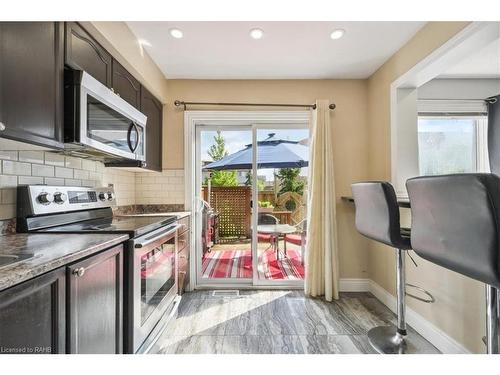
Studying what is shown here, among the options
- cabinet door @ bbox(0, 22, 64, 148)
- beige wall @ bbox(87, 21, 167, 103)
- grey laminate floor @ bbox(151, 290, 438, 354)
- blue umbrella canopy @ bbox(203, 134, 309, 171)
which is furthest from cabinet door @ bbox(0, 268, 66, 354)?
blue umbrella canopy @ bbox(203, 134, 309, 171)

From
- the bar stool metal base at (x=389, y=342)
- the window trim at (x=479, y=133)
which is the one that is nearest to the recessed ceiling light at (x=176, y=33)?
the window trim at (x=479, y=133)

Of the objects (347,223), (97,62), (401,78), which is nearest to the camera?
(97,62)

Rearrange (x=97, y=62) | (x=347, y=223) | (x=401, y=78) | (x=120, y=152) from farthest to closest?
(x=347, y=223) < (x=401, y=78) < (x=120, y=152) < (x=97, y=62)

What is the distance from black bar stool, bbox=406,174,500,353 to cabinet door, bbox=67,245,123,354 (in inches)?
56.9

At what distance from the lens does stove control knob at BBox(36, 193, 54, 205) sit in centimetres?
144

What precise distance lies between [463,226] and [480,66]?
260 cm

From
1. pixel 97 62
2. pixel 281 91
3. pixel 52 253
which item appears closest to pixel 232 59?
pixel 281 91

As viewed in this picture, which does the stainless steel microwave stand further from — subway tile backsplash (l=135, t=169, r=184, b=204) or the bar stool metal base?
the bar stool metal base

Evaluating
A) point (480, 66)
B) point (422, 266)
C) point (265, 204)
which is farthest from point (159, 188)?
point (480, 66)

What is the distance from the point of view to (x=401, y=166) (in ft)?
7.39

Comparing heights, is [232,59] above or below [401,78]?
above

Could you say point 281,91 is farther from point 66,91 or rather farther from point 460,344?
point 460,344

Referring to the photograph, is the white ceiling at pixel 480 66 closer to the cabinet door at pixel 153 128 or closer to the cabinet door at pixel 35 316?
the cabinet door at pixel 153 128

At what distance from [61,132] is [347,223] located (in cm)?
265
